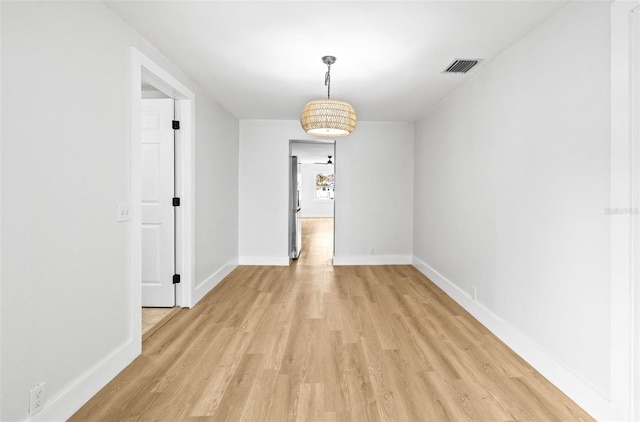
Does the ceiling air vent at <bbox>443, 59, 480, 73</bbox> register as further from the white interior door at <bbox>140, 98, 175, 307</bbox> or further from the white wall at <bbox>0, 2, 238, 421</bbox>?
the white interior door at <bbox>140, 98, 175, 307</bbox>

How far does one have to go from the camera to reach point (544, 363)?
7.32 ft

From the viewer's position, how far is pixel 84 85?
197 centimetres

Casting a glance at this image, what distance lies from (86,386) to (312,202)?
1294 centimetres

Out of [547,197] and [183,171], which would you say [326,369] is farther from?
[183,171]

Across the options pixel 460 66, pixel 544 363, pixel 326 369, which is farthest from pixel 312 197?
pixel 544 363

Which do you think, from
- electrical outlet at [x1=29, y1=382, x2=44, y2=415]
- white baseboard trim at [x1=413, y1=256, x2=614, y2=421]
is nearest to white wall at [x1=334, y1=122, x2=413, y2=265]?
white baseboard trim at [x1=413, y1=256, x2=614, y2=421]

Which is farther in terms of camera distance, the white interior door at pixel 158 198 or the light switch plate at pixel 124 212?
the white interior door at pixel 158 198

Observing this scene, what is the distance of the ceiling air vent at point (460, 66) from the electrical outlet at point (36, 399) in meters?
3.83

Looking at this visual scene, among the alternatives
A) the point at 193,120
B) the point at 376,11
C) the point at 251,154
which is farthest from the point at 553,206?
the point at 251,154

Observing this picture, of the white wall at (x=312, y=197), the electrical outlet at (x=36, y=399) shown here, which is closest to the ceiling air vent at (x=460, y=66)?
the electrical outlet at (x=36, y=399)

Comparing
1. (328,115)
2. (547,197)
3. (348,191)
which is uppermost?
(328,115)

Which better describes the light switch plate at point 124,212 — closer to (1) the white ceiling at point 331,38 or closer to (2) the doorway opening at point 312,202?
(1) the white ceiling at point 331,38

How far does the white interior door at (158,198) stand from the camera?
136 inches

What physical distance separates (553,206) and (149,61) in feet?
10.9
